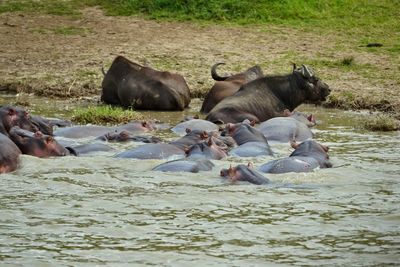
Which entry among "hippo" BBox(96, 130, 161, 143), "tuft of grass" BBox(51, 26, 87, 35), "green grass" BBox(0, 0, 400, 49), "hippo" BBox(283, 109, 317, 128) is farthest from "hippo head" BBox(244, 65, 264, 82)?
"tuft of grass" BBox(51, 26, 87, 35)

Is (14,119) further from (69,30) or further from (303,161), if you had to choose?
(69,30)

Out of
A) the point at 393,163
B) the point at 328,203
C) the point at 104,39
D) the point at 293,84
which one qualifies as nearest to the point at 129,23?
the point at 104,39

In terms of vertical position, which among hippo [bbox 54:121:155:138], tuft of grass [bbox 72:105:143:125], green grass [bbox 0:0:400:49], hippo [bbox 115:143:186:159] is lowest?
tuft of grass [bbox 72:105:143:125]

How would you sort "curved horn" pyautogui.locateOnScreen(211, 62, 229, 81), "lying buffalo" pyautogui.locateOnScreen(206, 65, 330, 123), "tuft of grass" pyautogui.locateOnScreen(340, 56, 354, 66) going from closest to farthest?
"lying buffalo" pyautogui.locateOnScreen(206, 65, 330, 123), "curved horn" pyautogui.locateOnScreen(211, 62, 229, 81), "tuft of grass" pyautogui.locateOnScreen(340, 56, 354, 66)

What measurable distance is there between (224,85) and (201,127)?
2.49 meters

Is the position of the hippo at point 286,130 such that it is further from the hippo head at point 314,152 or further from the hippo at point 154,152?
the hippo at point 154,152

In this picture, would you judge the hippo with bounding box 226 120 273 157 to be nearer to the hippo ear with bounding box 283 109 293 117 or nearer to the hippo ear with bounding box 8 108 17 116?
the hippo ear with bounding box 283 109 293 117

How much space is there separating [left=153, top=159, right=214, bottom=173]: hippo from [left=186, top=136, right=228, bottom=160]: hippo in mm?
431

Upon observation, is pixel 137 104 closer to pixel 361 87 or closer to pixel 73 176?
pixel 361 87

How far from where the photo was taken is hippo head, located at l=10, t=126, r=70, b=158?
10.7 meters

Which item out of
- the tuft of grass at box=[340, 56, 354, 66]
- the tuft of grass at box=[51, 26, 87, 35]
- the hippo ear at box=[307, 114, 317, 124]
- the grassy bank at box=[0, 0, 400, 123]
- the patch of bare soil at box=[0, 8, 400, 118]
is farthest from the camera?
the tuft of grass at box=[51, 26, 87, 35]

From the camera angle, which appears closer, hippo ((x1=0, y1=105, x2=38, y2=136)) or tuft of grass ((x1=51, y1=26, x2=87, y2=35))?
hippo ((x1=0, y1=105, x2=38, y2=136))

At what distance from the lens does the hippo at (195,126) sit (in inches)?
498

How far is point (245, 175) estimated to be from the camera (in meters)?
9.41
